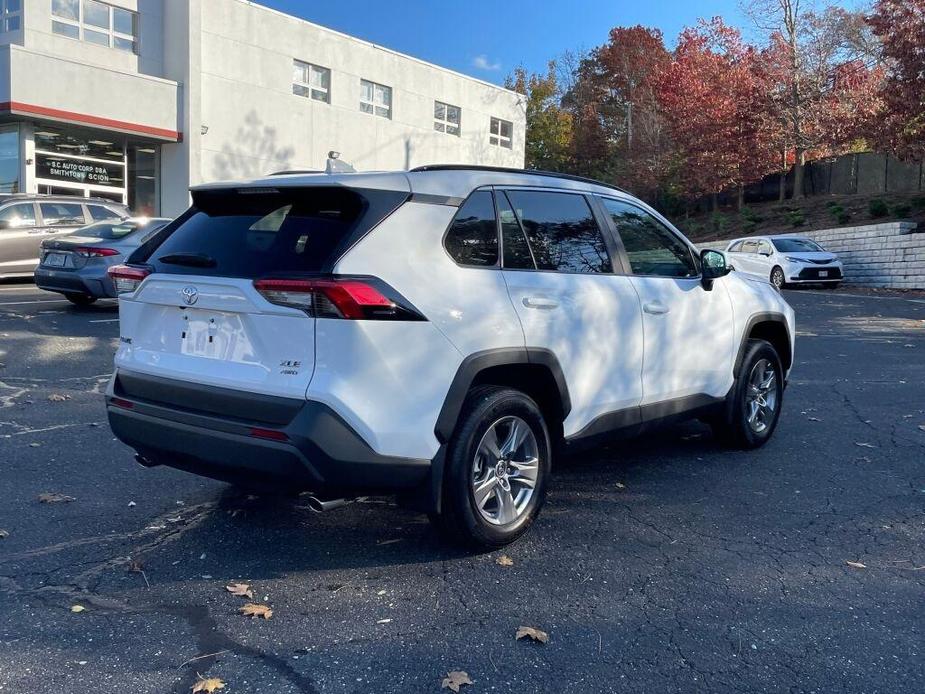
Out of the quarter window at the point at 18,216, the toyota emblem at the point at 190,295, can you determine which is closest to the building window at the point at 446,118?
the quarter window at the point at 18,216

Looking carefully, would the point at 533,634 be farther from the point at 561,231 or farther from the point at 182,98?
the point at 182,98

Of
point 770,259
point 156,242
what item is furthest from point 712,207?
point 156,242

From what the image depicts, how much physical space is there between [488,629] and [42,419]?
4811 mm

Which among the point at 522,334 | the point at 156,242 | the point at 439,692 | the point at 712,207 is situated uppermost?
the point at 712,207

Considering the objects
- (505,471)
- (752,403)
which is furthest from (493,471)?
(752,403)

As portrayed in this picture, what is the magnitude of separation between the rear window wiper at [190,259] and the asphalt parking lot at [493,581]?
1.43 m

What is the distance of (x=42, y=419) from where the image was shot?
22.5ft

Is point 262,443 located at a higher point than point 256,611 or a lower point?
higher

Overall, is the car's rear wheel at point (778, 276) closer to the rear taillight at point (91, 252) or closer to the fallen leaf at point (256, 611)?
the rear taillight at point (91, 252)

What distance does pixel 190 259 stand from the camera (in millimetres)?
4066

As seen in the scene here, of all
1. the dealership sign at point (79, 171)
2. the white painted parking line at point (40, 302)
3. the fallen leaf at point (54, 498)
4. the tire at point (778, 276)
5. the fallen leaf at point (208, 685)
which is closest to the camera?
the fallen leaf at point (208, 685)

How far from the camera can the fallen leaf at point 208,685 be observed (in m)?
3.02

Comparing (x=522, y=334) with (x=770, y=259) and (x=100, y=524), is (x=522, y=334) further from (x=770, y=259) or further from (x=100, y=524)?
(x=770, y=259)

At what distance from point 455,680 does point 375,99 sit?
3299cm
